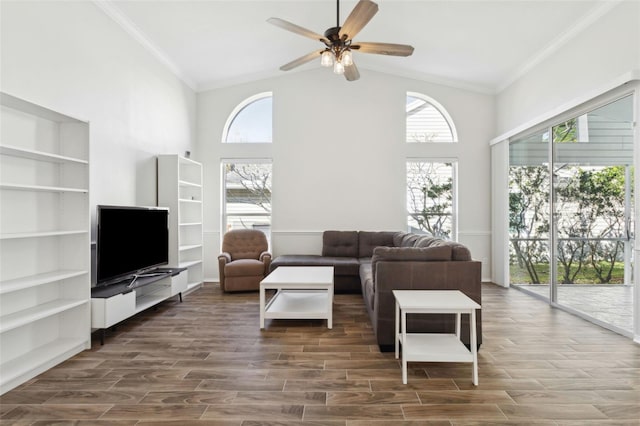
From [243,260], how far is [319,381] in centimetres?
319

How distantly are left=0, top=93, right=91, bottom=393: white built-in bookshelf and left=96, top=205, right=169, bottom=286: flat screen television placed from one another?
0.87 feet

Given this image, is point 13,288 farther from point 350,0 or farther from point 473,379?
point 350,0

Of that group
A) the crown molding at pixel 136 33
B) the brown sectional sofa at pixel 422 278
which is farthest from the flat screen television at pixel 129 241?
the brown sectional sofa at pixel 422 278

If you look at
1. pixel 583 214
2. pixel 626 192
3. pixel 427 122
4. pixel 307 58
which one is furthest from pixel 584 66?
pixel 307 58

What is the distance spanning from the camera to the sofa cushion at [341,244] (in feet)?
18.5

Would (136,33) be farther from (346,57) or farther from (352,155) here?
(352,155)

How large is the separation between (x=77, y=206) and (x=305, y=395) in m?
2.44

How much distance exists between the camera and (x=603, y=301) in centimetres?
367

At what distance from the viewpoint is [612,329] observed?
3.40 metres

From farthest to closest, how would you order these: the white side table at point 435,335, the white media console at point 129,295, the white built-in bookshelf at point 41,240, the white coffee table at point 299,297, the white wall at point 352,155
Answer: the white wall at point 352,155 → the white coffee table at point 299,297 → the white media console at point 129,295 → the white built-in bookshelf at point 41,240 → the white side table at point 435,335

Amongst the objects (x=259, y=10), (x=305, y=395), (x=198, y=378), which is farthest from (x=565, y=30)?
(x=198, y=378)

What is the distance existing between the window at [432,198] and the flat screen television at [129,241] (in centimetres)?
400

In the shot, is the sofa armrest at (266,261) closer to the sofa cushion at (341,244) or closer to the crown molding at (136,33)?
the sofa cushion at (341,244)

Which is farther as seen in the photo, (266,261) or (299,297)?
(266,261)
